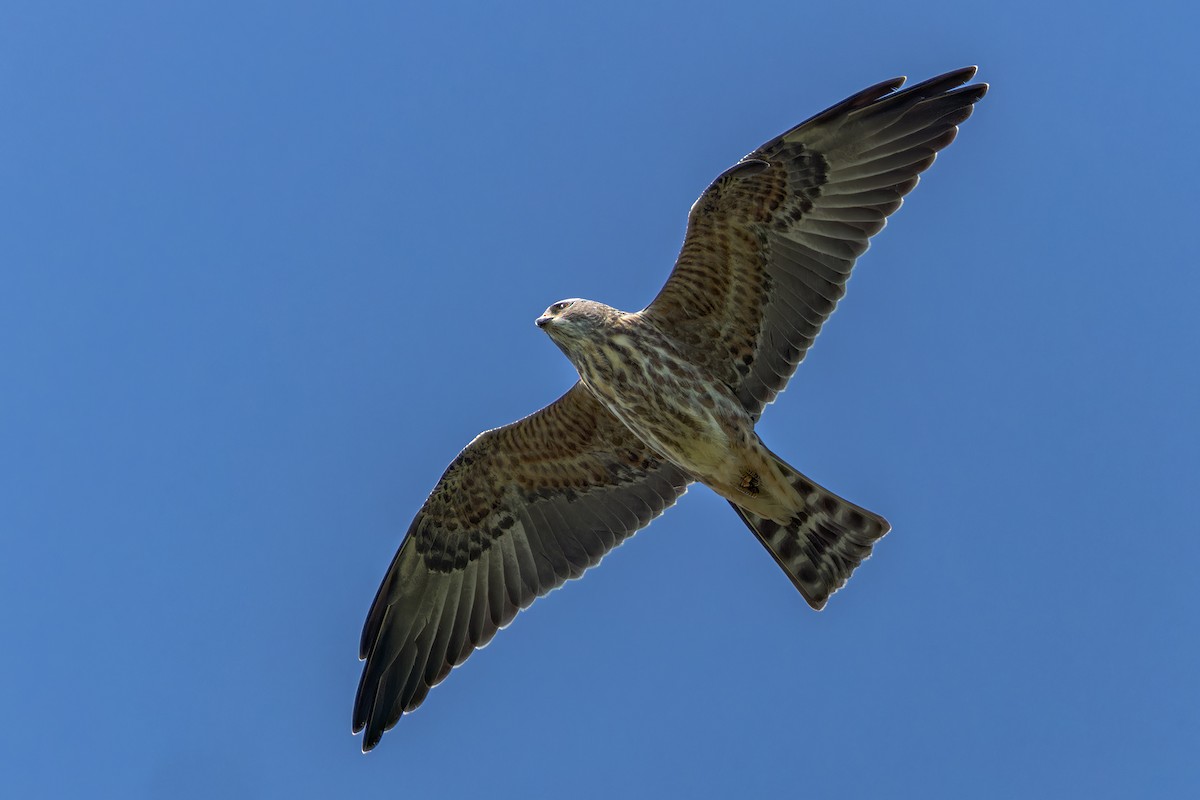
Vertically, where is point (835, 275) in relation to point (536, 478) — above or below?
below

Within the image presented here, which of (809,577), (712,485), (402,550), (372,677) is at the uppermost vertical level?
(402,550)

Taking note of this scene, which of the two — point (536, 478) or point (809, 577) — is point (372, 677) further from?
point (809, 577)

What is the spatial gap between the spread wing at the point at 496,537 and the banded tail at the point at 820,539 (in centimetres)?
129

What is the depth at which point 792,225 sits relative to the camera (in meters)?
12.2

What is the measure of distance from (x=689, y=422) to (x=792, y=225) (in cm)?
208

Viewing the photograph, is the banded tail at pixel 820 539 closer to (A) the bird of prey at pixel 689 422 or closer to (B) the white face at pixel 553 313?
(A) the bird of prey at pixel 689 422

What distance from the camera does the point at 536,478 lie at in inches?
532

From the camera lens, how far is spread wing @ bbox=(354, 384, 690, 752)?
13.2 m

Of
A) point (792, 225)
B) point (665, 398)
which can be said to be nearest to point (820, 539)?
point (665, 398)

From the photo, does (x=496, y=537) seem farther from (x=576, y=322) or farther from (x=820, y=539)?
(x=820, y=539)

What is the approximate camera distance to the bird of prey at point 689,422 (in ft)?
39.2

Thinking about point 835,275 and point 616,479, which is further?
point 616,479

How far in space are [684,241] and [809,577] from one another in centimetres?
345

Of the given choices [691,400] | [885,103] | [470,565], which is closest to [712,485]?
[691,400]
